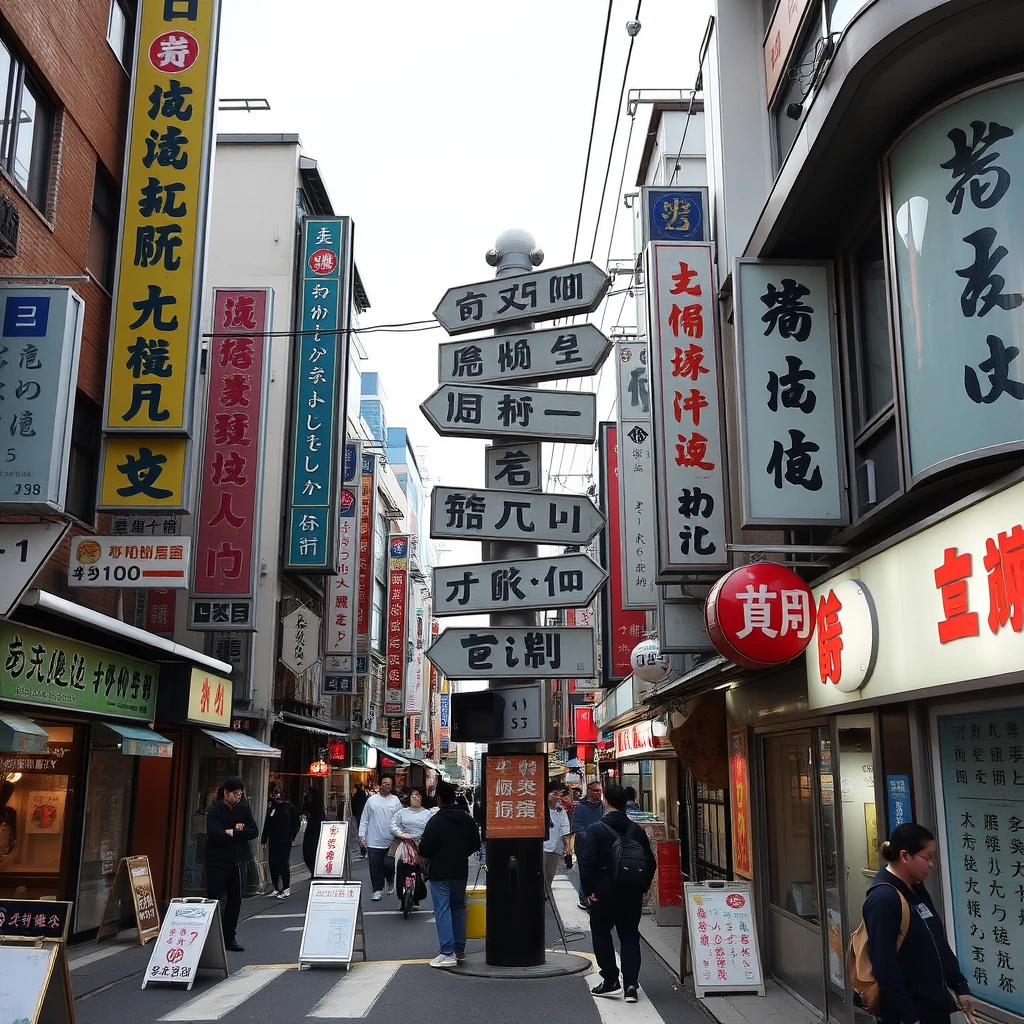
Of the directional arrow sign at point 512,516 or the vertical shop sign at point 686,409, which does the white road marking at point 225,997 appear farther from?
the vertical shop sign at point 686,409

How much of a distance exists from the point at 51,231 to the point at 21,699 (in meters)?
5.05

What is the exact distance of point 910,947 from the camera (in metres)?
5.00

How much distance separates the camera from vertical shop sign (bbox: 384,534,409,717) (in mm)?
39781

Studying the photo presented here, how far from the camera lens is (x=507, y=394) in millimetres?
10547

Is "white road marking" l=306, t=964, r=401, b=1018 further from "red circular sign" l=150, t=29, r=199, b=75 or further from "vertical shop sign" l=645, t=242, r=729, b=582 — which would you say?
"red circular sign" l=150, t=29, r=199, b=75

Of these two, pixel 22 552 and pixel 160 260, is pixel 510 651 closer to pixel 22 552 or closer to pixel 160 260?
pixel 22 552

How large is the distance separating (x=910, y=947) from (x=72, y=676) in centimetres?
930

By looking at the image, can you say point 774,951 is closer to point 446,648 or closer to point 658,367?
point 446,648

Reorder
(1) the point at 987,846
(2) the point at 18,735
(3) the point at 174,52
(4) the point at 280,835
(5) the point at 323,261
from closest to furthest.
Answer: (1) the point at 987,846, (2) the point at 18,735, (3) the point at 174,52, (4) the point at 280,835, (5) the point at 323,261

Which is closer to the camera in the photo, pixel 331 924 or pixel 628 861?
pixel 628 861

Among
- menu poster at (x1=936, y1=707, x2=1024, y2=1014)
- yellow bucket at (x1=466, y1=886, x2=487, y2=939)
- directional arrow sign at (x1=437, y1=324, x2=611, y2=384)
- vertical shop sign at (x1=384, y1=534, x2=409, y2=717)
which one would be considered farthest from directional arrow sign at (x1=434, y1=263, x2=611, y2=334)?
vertical shop sign at (x1=384, y1=534, x2=409, y2=717)

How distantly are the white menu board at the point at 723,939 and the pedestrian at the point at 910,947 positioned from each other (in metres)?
4.71

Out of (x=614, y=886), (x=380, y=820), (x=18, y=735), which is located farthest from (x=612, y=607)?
(x=18, y=735)

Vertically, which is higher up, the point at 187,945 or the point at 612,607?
the point at 612,607
